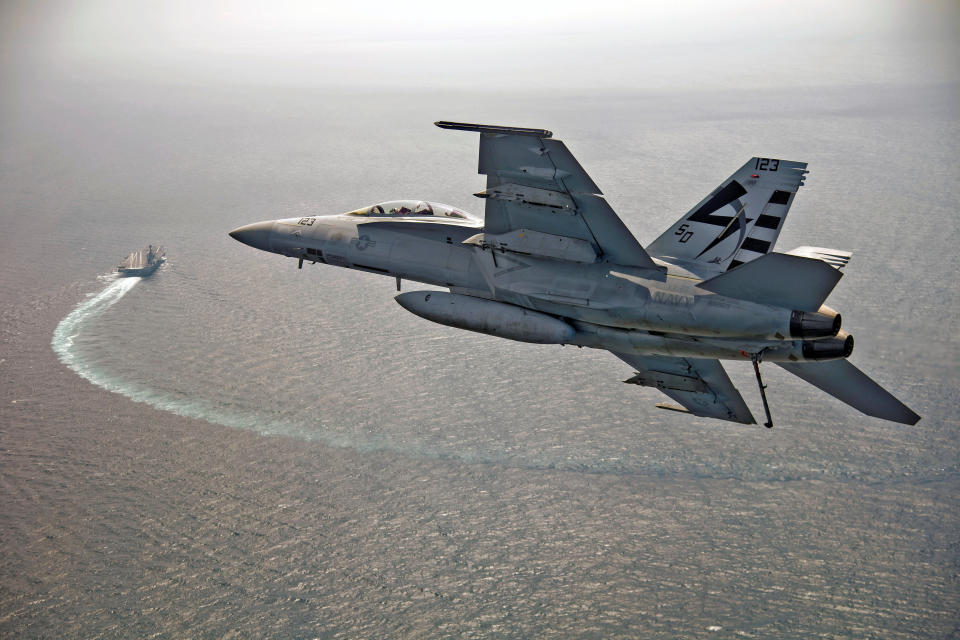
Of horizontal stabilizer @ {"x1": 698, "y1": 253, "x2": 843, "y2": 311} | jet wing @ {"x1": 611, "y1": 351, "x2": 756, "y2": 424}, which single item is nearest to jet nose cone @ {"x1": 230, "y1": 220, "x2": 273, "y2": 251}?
jet wing @ {"x1": 611, "y1": 351, "x2": 756, "y2": 424}

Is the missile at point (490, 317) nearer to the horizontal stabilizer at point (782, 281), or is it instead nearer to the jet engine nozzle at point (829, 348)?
the horizontal stabilizer at point (782, 281)

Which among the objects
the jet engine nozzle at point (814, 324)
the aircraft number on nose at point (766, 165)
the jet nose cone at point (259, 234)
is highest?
the aircraft number on nose at point (766, 165)

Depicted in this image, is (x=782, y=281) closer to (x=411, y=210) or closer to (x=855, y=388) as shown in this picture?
(x=855, y=388)

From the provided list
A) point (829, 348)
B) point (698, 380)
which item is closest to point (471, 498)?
point (698, 380)

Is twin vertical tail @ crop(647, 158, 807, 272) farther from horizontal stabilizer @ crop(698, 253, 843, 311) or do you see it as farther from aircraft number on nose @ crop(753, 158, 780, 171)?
horizontal stabilizer @ crop(698, 253, 843, 311)

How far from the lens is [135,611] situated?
4902 inches

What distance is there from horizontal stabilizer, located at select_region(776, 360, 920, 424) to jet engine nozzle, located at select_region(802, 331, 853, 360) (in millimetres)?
1669

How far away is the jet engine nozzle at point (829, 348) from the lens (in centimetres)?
3407

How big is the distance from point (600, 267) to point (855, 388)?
13.5 m

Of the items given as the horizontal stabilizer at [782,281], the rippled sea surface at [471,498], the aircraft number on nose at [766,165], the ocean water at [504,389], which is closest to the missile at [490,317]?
the horizontal stabilizer at [782,281]

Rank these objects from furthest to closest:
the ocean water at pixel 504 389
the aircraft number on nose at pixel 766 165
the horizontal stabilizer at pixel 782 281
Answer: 1. the ocean water at pixel 504 389
2. the aircraft number on nose at pixel 766 165
3. the horizontal stabilizer at pixel 782 281

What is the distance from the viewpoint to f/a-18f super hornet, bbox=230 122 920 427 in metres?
32.9


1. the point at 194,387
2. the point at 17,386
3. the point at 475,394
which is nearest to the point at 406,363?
the point at 475,394

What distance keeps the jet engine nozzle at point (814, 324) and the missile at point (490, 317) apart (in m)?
9.46
